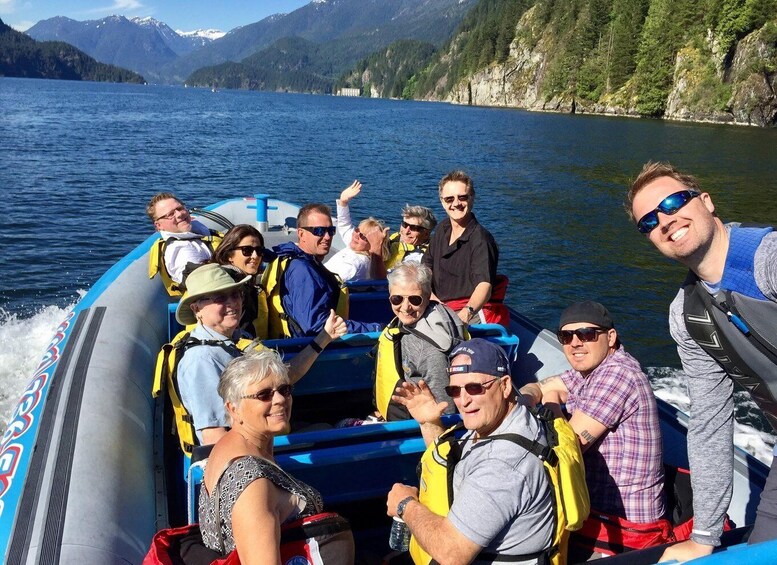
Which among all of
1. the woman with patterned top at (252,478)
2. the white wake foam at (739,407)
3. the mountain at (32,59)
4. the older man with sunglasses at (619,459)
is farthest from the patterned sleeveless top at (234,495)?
the mountain at (32,59)

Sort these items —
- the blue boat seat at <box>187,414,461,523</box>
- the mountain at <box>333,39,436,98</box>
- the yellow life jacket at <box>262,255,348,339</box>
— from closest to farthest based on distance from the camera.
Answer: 1. the blue boat seat at <box>187,414,461,523</box>
2. the yellow life jacket at <box>262,255,348,339</box>
3. the mountain at <box>333,39,436,98</box>

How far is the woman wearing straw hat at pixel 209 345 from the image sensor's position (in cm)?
319

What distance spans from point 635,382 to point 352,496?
1.71 meters

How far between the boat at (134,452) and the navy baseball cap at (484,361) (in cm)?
92

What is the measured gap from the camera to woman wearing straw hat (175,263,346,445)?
3.19 m

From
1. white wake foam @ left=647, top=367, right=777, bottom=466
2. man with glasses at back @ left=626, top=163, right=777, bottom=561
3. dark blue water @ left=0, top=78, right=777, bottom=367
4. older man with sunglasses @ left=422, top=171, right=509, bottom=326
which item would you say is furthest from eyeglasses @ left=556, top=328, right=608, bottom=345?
dark blue water @ left=0, top=78, right=777, bottom=367

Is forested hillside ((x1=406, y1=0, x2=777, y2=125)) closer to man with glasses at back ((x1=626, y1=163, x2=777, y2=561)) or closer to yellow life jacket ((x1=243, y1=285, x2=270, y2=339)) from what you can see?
yellow life jacket ((x1=243, y1=285, x2=270, y2=339))

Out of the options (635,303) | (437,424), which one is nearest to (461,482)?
(437,424)

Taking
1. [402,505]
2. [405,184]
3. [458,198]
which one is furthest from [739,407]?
[405,184]

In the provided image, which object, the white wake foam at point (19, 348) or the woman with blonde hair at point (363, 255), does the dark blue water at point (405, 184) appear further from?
the woman with blonde hair at point (363, 255)

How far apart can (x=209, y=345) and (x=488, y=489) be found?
67.9 inches

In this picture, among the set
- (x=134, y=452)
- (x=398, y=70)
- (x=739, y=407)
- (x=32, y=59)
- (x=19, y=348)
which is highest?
(x=398, y=70)

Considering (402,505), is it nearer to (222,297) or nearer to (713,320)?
(713,320)

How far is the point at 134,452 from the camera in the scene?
3.73 meters
